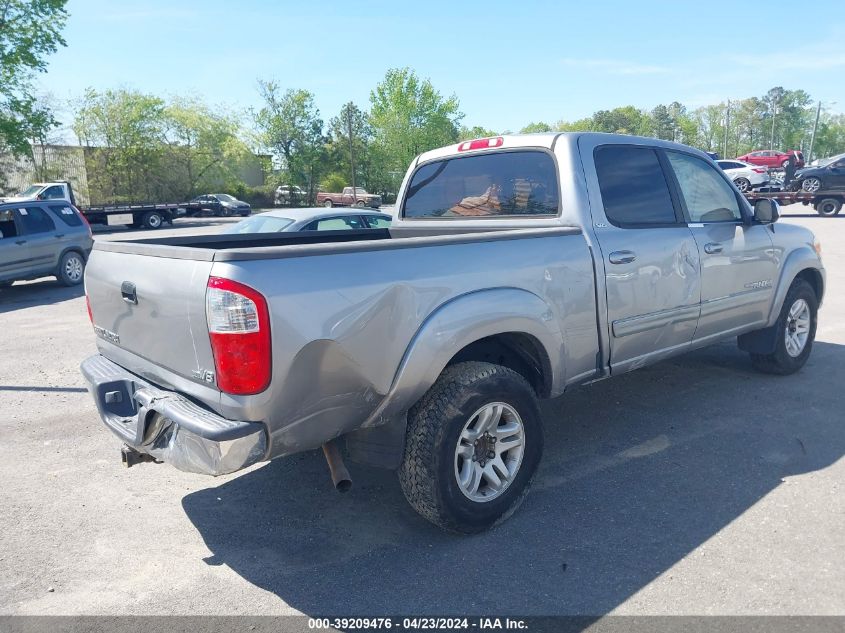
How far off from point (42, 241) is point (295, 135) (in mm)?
40537

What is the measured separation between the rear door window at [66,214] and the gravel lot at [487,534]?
27.9 feet

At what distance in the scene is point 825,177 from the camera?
24469mm

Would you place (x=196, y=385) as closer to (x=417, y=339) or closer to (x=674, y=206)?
(x=417, y=339)

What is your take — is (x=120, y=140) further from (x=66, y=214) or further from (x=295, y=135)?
(x=66, y=214)

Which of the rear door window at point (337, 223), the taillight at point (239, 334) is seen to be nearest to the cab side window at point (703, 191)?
the taillight at point (239, 334)

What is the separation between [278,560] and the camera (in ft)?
10.4

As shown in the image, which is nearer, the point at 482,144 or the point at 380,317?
the point at 380,317

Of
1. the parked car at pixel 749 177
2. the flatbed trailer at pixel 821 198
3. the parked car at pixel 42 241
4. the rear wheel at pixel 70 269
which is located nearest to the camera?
the parked car at pixel 42 241

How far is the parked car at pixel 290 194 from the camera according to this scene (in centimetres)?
5038

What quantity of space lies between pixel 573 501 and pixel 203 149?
157ft

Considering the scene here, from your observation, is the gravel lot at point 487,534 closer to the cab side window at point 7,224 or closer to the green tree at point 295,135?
the cab side window at point 7,224

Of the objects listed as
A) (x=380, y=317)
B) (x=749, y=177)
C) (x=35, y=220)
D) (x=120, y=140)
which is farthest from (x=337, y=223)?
(x=120, y=140)

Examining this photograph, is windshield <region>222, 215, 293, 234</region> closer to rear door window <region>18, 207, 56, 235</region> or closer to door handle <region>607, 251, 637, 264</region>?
rear door window <region>18, 207, 56, 235</region>

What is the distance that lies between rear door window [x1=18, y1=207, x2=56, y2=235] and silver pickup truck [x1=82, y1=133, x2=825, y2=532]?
9.31 metres
